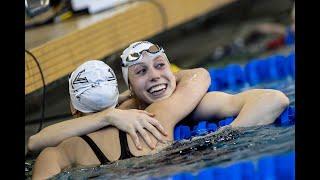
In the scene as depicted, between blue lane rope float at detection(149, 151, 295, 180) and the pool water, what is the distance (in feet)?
0.08

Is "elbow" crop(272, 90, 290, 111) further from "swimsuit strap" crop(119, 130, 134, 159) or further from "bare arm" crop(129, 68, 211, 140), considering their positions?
"swimsuit strap" crop(119, 130, 134, 159)

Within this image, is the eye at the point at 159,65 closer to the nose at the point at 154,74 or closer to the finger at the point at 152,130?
the nose at the point at 154,74

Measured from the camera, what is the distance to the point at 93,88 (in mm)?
2562

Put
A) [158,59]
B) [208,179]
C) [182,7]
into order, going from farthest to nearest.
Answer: [182,7]
[158,59]
[208,179]

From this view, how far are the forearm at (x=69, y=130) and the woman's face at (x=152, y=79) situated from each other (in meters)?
0.19

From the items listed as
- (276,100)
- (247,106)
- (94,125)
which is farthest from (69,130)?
(276,100)

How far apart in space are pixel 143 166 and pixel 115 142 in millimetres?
223

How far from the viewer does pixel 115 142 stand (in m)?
2.49

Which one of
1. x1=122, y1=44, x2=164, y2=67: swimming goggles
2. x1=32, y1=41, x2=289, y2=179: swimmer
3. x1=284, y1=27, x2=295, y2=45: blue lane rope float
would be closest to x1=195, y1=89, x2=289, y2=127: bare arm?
x1=32, y1=41, x2=289, y2=179: swimmer

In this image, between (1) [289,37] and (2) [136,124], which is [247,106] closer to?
(2) [136,124]

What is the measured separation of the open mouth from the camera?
105 inches

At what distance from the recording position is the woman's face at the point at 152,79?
2637 millimetres

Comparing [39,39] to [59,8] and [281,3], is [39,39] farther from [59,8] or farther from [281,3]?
[281,3]
